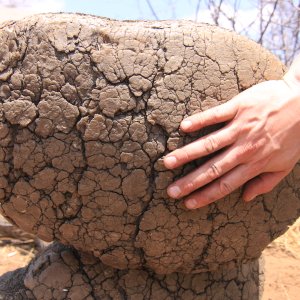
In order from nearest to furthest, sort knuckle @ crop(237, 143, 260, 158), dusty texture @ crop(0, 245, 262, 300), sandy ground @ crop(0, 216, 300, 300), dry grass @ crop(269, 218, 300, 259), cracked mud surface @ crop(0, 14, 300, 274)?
knuckle @ crop(237, 143, 260, 158)
cracked mud surface @ crop(0, 14, 300, 274)
dusty texture @ crop(0, 245, 262, 300)
sandy ground @ crop(0, 216, 300, 300)
dry grass @ crop(269, 218, 300, 259)

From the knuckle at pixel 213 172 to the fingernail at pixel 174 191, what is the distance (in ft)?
0.44

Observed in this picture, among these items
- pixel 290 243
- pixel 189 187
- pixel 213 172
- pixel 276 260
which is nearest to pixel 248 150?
pixel 213 172

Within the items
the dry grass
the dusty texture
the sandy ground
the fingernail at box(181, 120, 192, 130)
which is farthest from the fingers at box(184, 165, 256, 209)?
the dry grass

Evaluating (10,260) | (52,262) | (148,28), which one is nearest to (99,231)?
(52,262)

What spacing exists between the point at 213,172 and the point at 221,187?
0.07 m

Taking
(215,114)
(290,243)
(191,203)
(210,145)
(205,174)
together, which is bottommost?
(290,243)

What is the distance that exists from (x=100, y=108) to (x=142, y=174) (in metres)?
0.29

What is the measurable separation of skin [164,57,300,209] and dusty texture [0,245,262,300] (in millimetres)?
632

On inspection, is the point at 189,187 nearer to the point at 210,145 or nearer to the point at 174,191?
the point at 174,191

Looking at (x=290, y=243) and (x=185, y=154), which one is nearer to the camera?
(x=185, y=154)

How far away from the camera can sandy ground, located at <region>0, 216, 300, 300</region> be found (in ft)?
11.8

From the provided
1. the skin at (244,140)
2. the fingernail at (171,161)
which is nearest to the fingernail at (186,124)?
the skin at (244,140)

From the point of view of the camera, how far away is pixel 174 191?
199 cm

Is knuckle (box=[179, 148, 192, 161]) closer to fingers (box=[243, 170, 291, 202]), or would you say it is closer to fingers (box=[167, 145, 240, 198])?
fingers (box=[167, 145, 240, 198])
